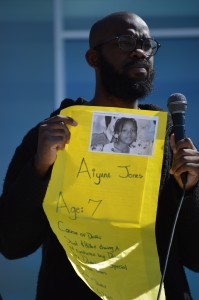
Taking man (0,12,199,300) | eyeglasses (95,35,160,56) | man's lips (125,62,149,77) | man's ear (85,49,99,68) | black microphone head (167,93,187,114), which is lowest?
man (0,12,199,300)

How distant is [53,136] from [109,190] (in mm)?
242

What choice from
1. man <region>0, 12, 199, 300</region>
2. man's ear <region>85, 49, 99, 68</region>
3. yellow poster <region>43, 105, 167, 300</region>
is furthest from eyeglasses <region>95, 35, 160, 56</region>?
yellow poster <region>43, 105, 167, 300</region>

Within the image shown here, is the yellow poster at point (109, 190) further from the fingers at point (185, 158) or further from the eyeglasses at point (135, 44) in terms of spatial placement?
the eyeglasses at point (135, 44)

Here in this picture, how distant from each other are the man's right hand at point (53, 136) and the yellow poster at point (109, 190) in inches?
1.7

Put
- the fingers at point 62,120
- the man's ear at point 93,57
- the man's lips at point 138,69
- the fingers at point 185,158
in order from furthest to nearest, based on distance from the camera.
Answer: the man's ear at point 93,57, the man's lips at point 138,69, the fingers at point 62,120, the fingers at point 185,158

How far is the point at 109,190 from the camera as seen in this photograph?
2.15 meters

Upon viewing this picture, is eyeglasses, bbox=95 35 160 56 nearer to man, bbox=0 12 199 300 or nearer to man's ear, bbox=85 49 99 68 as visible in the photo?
man, bbox=0 12 199 300

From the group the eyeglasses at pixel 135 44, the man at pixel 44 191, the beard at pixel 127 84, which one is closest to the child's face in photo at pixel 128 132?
the man at pixel 44 191

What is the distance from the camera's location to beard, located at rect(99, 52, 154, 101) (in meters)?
2.36

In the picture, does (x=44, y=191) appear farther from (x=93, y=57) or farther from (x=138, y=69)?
(x=93, y=57)

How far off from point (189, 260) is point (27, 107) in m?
2.28

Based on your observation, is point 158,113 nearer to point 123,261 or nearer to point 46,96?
point 123,261

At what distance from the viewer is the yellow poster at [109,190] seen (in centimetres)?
213

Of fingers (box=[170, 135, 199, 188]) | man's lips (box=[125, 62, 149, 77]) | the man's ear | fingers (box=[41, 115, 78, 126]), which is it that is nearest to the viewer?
fingers (box=[170, 135, 199, 188])
